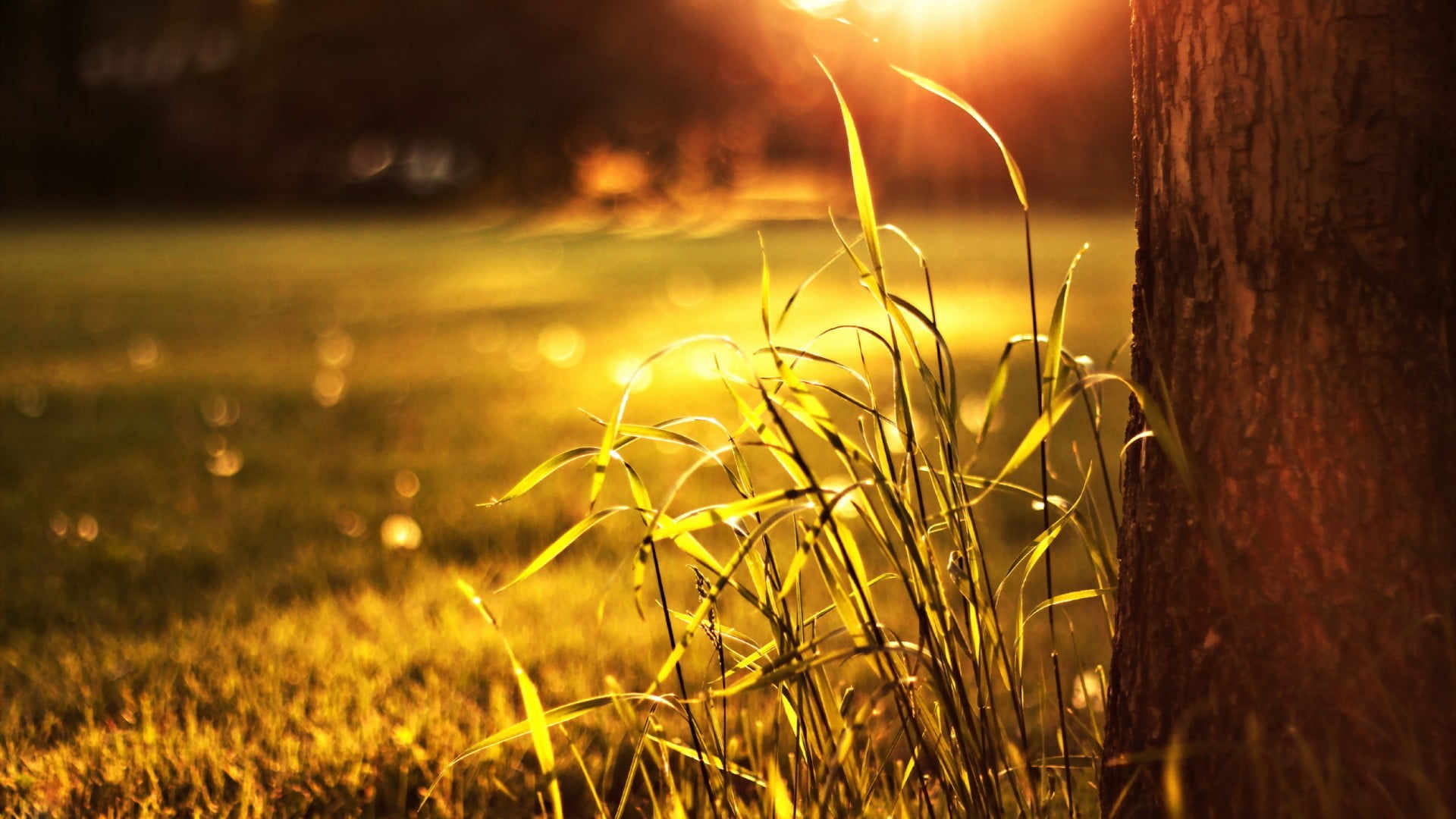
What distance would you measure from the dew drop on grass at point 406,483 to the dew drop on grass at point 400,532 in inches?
10.6

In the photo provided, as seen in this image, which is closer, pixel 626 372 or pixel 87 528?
pixel 87 528

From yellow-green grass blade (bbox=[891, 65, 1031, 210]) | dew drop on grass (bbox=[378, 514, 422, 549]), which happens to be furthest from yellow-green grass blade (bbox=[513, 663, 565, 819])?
dew drop on grass (bbox=[378, 514, 422, 549])

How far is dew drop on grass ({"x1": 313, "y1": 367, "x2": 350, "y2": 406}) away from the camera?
535 cm

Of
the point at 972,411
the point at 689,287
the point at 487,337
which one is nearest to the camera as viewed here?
the point at 972,411

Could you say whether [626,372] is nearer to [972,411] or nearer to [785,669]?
[972,411]

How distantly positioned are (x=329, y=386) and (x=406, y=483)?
7.36ft

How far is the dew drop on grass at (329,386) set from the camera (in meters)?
5.35

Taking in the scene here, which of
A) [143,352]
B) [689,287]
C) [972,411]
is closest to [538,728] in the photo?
[972,411]

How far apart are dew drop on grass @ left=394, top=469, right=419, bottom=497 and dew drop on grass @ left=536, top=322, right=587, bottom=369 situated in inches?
99.2

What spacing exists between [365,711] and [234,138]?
29.2 m

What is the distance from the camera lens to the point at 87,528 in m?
3.18

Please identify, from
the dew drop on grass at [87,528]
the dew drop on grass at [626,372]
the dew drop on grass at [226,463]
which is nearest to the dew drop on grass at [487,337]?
the dew drop on grass at [626,372]

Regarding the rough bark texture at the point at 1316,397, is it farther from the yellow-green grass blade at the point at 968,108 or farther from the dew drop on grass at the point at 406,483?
the dew drop on grass at the point at 406,483

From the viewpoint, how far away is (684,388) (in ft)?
18.6
